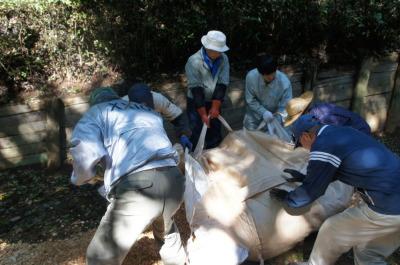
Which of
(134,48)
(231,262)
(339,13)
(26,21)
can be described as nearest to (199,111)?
(134,48)

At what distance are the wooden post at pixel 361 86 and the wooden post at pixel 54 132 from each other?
4.11 m

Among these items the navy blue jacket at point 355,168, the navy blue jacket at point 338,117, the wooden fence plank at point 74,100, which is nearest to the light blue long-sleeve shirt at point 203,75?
the wooden fence plank at point 74,100

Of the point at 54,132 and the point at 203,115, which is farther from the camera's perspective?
the point at 54,132

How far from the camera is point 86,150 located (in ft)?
9.21

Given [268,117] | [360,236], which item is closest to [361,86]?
[268,117]

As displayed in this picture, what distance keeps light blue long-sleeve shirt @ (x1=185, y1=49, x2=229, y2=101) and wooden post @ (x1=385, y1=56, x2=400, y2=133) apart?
10.6 feet

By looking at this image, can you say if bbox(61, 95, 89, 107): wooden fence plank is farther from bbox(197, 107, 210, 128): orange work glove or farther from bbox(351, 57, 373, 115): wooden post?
bbox(351, 57, 373, 115): wooden post

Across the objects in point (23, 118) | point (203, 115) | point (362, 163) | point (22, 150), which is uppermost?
point (362, 163)

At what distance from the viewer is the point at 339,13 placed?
6.39 metres

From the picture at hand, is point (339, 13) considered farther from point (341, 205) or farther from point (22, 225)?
point (22, 225)

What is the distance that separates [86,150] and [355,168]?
1.73 metres

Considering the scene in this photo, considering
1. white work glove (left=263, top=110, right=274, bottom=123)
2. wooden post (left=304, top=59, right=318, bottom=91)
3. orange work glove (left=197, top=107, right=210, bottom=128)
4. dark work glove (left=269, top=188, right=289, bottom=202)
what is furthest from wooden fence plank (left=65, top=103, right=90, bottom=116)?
wooden post (left=304, top=59, right=318, bottom=91)

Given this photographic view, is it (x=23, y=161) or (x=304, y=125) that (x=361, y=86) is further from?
(x=23, y=161)

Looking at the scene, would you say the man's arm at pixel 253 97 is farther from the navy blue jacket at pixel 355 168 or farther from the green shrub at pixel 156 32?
the navy blue jacket at pixel 355 168
